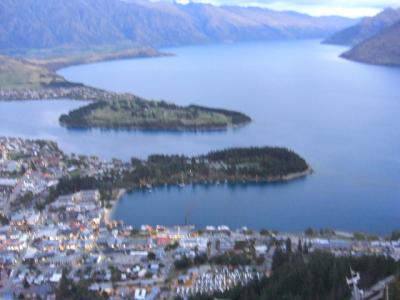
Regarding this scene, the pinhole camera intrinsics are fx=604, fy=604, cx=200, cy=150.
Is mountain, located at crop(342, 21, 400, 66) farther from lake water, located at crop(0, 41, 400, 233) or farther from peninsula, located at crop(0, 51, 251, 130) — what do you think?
peninsula, located at crop(0, 51, 251, 130)

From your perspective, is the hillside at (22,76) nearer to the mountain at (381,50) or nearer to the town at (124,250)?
the town at (124,250)

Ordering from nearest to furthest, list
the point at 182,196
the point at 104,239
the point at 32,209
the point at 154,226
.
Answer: the point at 104,239 → the point at 154,226 → the point at 32,209 → the point at 182,196

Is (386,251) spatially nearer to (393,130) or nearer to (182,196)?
(182,196)

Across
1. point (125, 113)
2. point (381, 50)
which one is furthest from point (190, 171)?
point (381, 50)

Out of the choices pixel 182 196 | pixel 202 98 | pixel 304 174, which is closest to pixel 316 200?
pixel 304 174

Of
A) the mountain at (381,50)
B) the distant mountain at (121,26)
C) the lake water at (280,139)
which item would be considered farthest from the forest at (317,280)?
the distant mountain at (121,26)

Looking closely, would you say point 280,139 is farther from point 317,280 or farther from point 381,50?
point 381,50
